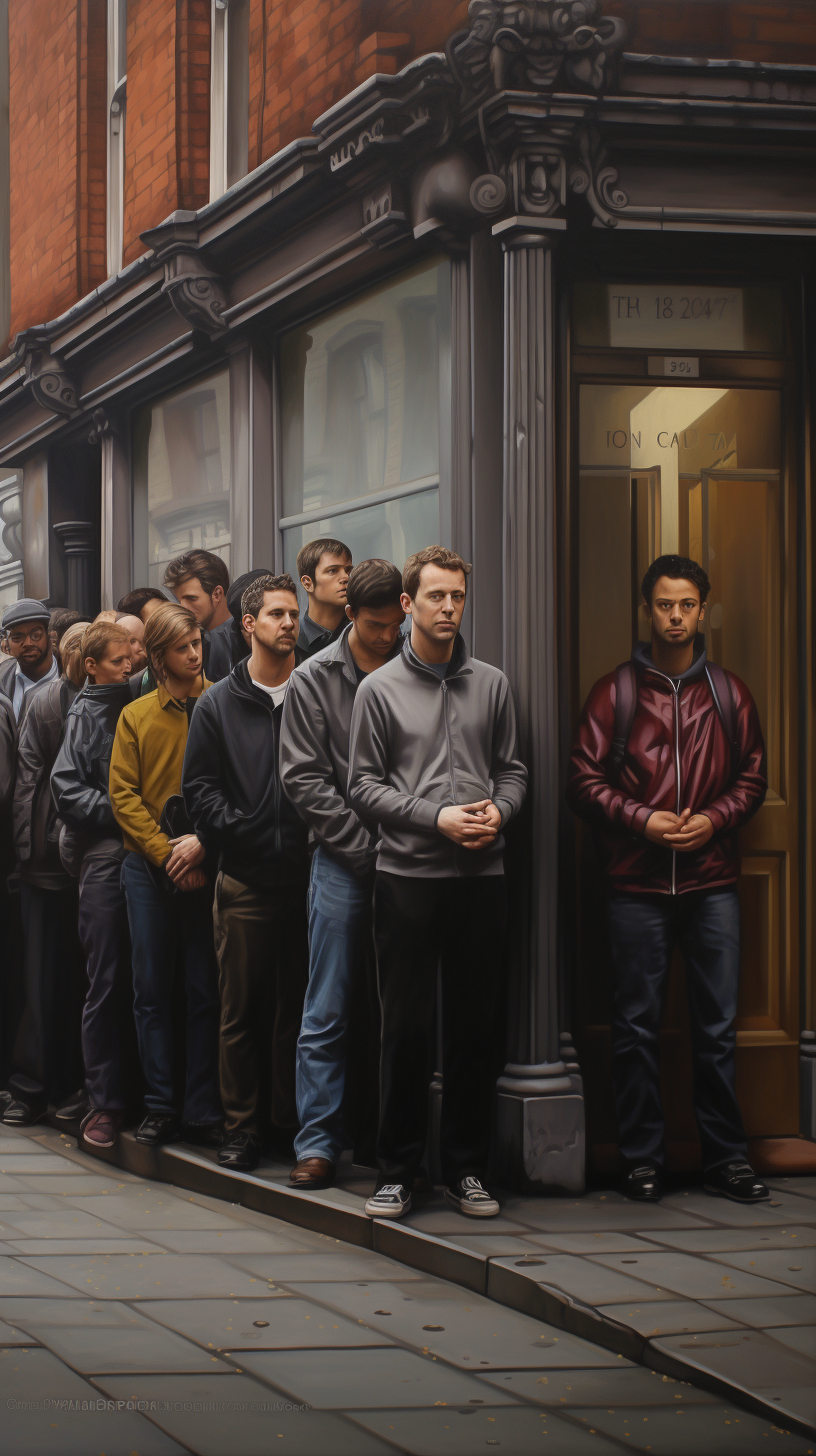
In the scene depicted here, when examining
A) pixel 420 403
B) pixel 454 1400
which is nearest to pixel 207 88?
pixel 420 403

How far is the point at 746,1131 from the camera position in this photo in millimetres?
6426

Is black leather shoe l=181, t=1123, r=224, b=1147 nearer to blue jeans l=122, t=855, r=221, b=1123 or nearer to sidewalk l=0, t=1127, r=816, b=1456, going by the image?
blue jeans l=122, t=855, r=221, b=1123

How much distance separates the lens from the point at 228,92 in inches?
356

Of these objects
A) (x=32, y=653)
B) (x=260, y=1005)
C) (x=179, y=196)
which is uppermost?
(x=179, y=196)

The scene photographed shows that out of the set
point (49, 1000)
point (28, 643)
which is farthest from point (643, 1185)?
point (28, 643)

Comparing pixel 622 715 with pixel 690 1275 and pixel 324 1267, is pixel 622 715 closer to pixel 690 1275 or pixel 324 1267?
pixel 690 1275

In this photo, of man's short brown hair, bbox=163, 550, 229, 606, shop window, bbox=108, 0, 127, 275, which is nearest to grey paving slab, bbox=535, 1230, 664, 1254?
man's short brown hair, bbox=163, 550, 229, 606

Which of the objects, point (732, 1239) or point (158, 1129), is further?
point (158, 1129)

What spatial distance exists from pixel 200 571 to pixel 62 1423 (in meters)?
4.36

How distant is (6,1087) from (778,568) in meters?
4.44

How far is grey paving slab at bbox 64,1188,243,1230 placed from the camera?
18.8 ft

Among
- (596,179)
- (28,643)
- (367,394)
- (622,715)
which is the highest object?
(596,179)

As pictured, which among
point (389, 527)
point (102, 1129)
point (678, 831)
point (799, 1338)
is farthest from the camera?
point (389, 527)

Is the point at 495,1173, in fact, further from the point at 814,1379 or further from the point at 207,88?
the point at 207,88
